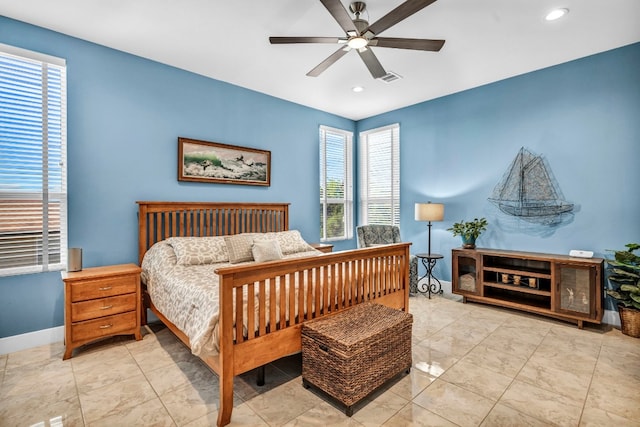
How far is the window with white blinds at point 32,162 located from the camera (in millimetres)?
2758

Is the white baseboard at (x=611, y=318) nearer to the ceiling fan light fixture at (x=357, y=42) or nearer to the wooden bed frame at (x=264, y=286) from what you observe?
the wooden bed frame at (x=264, y=286)

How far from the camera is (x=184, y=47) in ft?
10.5

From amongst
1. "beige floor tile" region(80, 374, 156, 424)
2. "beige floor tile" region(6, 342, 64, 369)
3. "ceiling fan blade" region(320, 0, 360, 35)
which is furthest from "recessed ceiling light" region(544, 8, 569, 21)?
"beige floor tile" region(6, 342, 64, 369)

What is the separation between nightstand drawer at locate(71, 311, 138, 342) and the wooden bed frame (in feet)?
0.77

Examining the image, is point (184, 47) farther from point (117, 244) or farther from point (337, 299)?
point (337, 299)

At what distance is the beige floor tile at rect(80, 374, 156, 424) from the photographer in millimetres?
1972

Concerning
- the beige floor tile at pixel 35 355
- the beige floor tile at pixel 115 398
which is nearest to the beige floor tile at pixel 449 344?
the beige floor tile at pixel 115 398

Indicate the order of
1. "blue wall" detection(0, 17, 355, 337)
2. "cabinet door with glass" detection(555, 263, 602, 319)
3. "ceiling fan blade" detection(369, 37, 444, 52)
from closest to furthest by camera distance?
1. "ceiling fan blade" detection(369, 37, 444, 52)
2. "blue wall" detection(0, 17, 355, 337)
3. "cabinet door with glass" detection(555, 263, 602, 319)

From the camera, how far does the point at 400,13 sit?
2.12 meters

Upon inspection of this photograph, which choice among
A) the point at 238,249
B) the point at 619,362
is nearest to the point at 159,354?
the point at 238,249

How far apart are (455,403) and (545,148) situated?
320 cm

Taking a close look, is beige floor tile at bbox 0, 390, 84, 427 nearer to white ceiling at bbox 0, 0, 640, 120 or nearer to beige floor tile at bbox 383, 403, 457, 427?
beige floor tile at bbox 383, 403, 457, 427

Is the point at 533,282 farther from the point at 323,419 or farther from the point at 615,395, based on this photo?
the point at 323,419

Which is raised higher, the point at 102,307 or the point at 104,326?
the point at 102,307
